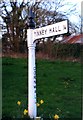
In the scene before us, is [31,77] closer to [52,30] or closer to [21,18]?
[52,30]

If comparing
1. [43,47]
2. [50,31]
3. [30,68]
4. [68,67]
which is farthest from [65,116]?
[43,47]

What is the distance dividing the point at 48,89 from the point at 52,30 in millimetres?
3103

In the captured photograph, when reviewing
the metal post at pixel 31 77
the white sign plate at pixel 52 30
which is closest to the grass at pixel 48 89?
the metal post at pixel 31 77

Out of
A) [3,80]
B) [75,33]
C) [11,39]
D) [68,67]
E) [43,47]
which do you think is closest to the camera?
[3,80]

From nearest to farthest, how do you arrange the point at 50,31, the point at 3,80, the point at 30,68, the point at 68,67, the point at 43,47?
the point at 50,31
the point at 30,68
the point at 3,80
the point at 68,67
the point at 43,47

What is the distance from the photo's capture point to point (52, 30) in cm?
392

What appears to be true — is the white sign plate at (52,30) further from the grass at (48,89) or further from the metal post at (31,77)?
the grass at (48,89)

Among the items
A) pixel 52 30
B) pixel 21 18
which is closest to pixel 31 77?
pixel 52 30

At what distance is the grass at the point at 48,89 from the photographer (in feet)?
16.9

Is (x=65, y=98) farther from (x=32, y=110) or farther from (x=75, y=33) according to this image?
(x=75, y=33)

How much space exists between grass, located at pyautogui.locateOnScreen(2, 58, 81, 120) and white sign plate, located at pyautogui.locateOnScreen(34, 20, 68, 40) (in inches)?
47.4

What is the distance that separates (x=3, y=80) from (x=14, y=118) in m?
2.89

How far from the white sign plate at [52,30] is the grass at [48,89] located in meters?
1.20

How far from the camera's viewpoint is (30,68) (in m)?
4.22
